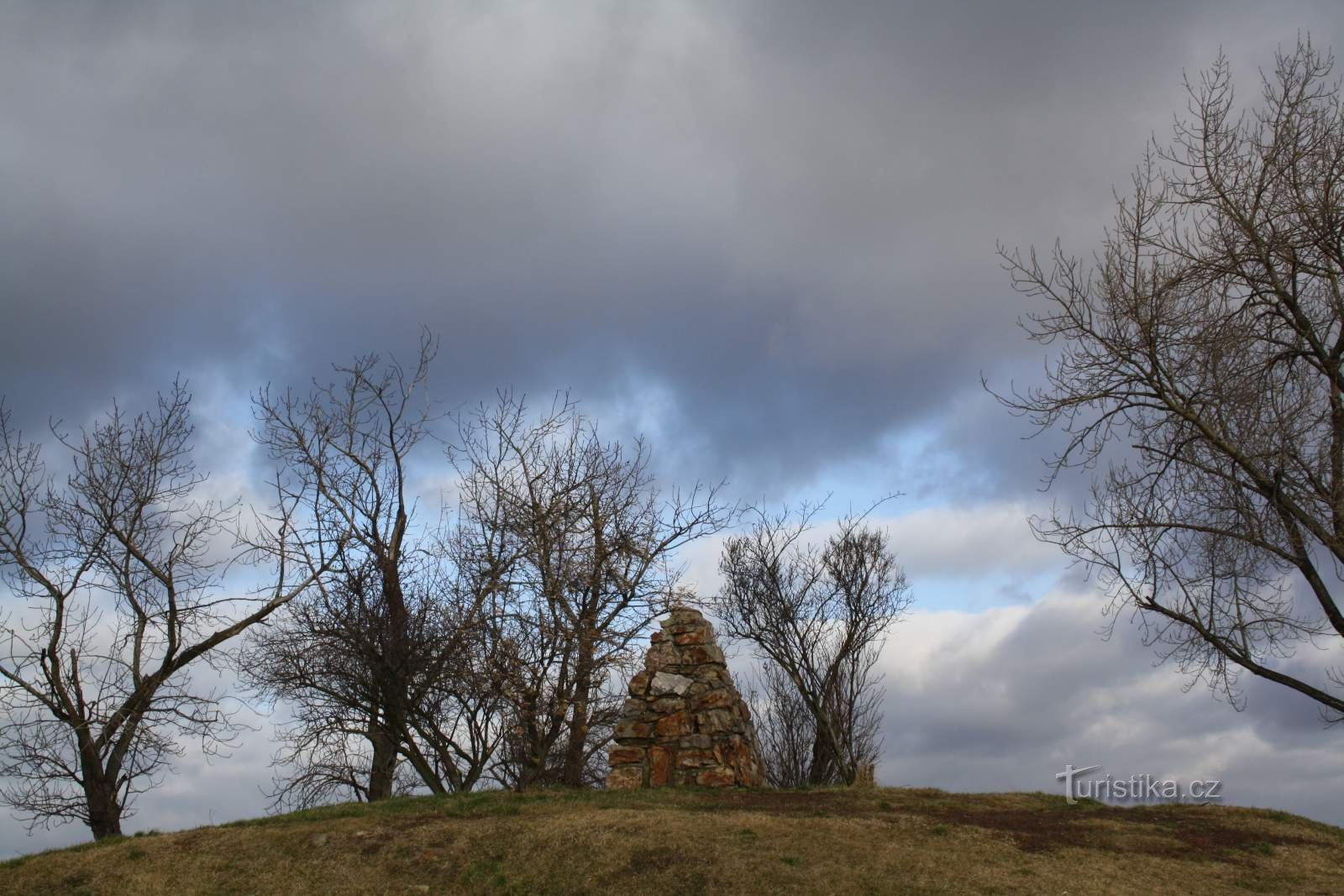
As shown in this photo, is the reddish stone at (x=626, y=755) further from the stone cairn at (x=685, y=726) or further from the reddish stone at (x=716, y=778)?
the reddish stone at (x=716, y=778)

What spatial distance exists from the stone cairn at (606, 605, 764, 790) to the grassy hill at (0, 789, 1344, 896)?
5.26ft

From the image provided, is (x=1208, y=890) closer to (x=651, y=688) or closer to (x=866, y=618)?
(x=651, y=688)

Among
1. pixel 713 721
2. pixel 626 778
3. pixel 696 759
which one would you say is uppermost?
pixel 713 721

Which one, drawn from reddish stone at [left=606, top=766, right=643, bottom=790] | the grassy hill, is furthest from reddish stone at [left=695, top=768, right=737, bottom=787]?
the grassy hill

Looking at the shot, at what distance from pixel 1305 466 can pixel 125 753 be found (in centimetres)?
1821

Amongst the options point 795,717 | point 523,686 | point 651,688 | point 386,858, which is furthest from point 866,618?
point 386,858

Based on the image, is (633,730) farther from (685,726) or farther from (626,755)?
(685,726)

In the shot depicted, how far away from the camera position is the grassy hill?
10.7 metres

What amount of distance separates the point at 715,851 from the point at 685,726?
5226mm

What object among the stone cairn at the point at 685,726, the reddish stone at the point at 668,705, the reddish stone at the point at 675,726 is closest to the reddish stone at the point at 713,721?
the stone cairn at the point at 685,726

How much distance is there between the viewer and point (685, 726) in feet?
54.0

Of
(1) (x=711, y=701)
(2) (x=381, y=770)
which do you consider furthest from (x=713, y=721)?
(2) (x=381, y=770)

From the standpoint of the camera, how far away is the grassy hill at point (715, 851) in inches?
420

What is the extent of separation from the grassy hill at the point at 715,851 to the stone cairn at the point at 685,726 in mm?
1602
